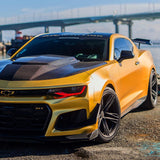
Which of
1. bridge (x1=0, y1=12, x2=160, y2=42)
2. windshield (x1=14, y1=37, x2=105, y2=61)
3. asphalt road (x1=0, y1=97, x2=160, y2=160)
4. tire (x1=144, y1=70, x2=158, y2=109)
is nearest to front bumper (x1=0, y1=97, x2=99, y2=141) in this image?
asphalt road (x1=0, y1=97, x2=160, y2=160)

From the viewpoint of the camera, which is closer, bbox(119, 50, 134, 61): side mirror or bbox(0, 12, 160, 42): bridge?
bbox(119, 50, 134, 61): side mirror

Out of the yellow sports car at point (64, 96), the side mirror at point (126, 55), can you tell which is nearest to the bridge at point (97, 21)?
the side mirror at point (126, 55)

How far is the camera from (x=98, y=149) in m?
3.87

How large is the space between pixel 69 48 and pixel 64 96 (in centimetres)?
151

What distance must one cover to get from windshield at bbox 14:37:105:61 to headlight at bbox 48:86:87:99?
1.10 m

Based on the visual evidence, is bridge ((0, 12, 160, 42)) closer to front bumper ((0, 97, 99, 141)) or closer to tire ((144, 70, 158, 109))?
tire ((144, 70, 158, 109))

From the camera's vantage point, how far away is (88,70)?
4043mm

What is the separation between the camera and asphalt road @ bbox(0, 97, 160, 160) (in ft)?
11.9

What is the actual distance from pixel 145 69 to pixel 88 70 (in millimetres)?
2289

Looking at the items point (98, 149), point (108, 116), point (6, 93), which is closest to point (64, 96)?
point (6, 93)

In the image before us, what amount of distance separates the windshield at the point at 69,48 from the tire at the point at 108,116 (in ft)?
2.40

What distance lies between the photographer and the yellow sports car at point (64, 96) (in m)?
3.62

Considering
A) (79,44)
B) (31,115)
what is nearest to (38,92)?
(31,115)

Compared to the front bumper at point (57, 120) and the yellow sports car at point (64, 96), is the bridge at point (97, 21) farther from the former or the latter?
the front bumper at point (57, 120)
